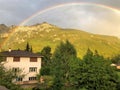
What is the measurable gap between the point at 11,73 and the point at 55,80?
10.2 meters

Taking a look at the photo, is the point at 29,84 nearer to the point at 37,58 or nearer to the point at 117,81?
the point at 37,58

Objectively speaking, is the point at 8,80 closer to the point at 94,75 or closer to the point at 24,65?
the point at 94,75

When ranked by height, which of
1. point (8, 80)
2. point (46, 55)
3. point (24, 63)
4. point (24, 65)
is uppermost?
point (46, 55)

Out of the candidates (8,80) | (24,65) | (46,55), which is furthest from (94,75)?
(46,55)

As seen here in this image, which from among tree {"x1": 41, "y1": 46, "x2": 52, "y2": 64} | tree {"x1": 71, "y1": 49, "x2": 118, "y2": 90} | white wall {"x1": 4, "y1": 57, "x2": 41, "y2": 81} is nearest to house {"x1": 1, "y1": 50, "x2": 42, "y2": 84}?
white wall {"x1": 4, "y1": 57, "x2": 41, "y2": 81}

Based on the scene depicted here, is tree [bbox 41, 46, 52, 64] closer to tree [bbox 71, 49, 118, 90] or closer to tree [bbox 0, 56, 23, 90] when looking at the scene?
tree [bbox 71, 49, 118, 90]

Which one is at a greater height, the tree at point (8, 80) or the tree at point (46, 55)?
the tree at point (46, 55)

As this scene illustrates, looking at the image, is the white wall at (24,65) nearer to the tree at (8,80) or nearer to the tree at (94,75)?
the tree at (94,75)

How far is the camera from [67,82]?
5238 cm

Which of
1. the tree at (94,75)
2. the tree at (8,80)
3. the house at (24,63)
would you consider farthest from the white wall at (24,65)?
the tree at (8,80)

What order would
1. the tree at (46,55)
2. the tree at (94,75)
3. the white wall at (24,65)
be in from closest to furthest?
the tree at (94,75) < the white wall at (24,65) < the tree at (46,55)

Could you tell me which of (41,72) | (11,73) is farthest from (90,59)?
(41,72)

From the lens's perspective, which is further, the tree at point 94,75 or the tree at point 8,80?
the tree at point 94,75

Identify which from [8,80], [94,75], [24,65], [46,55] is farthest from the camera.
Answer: [46,55]
